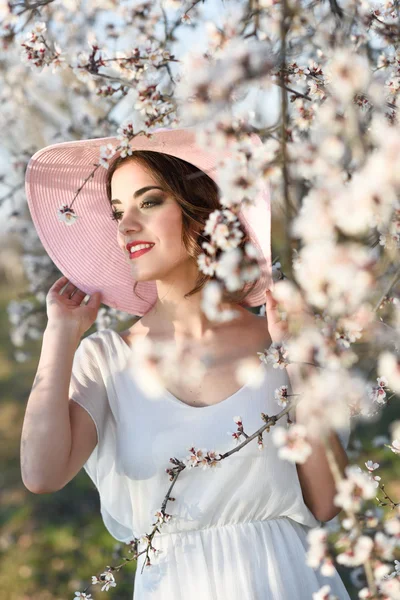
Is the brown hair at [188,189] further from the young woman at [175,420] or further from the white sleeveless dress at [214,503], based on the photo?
the white sleeveless dress at [214,503]

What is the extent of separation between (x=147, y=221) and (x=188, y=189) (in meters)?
0.17

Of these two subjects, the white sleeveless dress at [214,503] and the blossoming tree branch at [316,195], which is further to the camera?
the white sleeveless dress at [214,503]

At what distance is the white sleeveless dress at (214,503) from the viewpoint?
5.81ft

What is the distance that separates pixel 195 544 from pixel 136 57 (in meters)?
1.24

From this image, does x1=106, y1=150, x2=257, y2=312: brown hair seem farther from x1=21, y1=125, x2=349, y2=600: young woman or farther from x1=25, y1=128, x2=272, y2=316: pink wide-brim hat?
x1=25, y1=128, x2=272, y2=316: pink wide-brim hat

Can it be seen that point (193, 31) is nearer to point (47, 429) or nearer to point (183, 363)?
point (183, 363)

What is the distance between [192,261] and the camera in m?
1.99

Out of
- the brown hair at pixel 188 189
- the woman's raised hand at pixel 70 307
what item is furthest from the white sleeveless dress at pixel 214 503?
the brown hair at pixel 188 189

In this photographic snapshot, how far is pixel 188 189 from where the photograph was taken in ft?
6.20

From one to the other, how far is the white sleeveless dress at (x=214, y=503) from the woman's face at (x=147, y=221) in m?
0.37

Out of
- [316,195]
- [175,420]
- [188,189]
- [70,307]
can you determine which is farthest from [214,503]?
[316,195]

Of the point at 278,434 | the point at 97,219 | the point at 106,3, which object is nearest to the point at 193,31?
the point at 106,3

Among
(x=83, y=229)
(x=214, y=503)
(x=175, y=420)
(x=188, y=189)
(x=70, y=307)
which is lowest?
(x=214, y=503)

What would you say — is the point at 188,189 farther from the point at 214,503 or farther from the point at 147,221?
the point at 214,503
